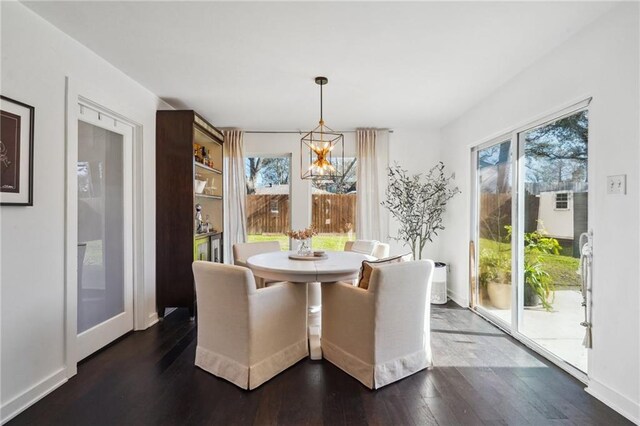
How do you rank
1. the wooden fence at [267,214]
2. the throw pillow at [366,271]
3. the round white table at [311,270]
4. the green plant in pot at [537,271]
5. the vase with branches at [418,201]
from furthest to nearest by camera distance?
the wooden fence at [267,214] < the vase with branches at [418,201] < the green plant in pot at [537,271] < the round white table at [311,270] < the throw pillow at [366,271]

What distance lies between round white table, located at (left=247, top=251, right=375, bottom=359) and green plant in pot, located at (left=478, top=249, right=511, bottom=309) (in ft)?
5.01

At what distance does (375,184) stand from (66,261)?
3.60 metres

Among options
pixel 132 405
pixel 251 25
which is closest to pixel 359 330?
pixel 132 405

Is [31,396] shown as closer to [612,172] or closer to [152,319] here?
[152,319]

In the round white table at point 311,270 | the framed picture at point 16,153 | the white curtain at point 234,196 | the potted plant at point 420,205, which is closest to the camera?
the framed picture at point 16,153

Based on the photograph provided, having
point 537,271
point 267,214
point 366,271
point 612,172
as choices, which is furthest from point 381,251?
point 267,214

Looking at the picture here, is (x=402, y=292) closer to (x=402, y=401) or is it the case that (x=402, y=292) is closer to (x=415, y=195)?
(x=402, y=401)

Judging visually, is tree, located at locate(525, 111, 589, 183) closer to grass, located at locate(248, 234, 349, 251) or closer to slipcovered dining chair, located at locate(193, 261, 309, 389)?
slipcovered dining chair, located at locate(193, 261, 309, 389)

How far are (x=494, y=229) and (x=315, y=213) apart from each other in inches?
95.1

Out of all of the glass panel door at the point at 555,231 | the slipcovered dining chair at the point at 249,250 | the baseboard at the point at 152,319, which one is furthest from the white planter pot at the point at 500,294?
the baseboard at the point at 152,319

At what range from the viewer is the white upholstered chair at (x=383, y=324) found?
2.06 meters

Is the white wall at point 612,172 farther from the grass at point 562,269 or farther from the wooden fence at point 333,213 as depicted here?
the wooden fence at point 333,213

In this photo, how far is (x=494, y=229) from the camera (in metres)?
3.42

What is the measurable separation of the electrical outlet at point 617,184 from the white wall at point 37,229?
11.7 ft
